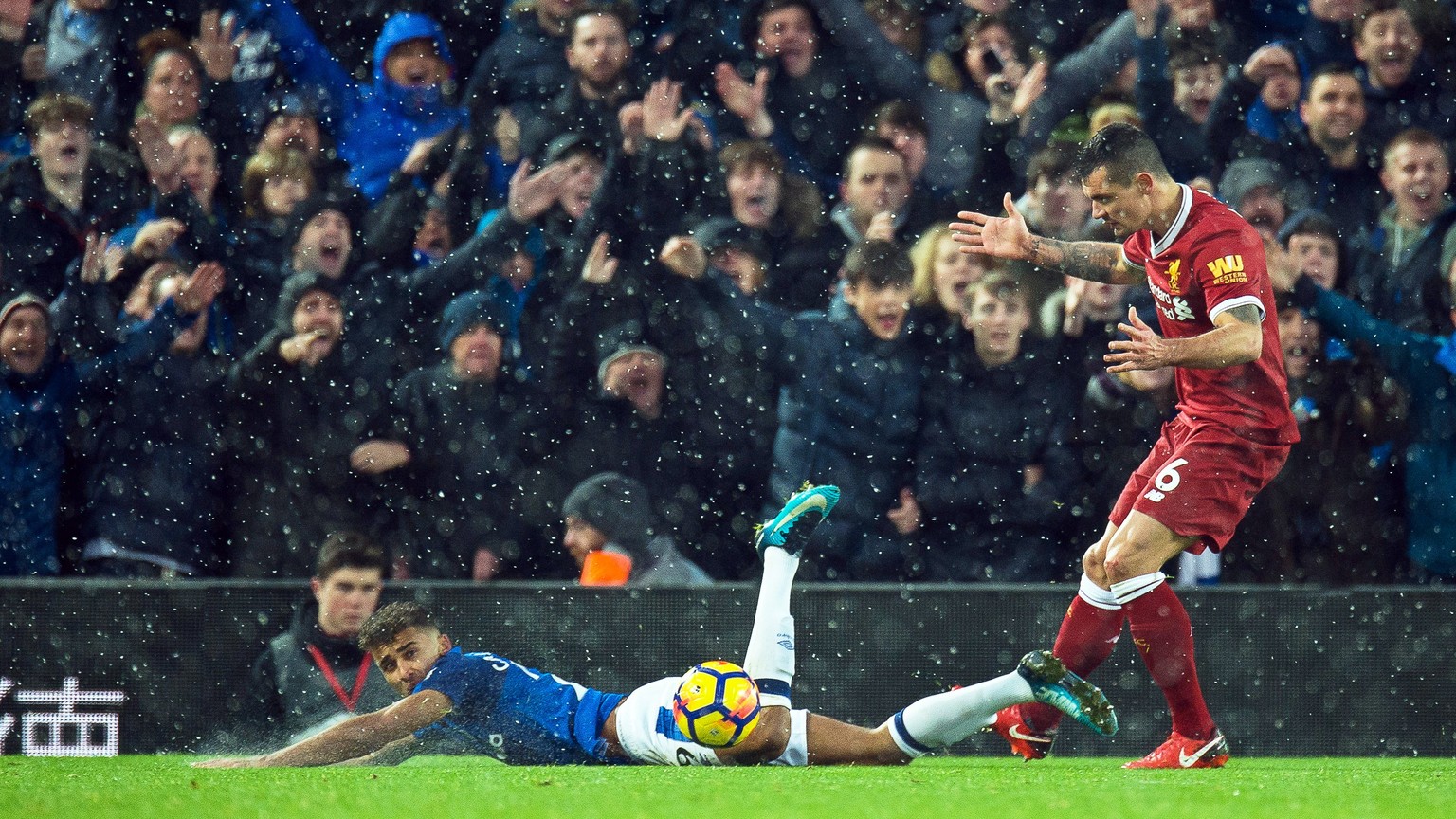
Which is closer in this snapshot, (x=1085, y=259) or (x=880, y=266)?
(x=1085, y=259)

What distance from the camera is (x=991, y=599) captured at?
5965 millimetres

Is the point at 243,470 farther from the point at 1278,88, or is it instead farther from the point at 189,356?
the point at 1278,88

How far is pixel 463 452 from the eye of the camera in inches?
267

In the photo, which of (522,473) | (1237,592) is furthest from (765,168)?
(1237,592)

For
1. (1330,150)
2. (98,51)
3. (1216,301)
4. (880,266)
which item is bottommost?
(1216,301)

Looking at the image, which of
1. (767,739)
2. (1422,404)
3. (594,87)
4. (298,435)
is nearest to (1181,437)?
(767,739)

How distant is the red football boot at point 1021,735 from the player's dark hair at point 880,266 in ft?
6.89

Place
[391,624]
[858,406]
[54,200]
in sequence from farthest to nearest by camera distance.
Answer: [54,200] → [858,406] → [391,624]

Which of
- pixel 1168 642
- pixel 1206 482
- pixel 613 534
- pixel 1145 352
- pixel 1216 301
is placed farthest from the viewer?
pixel 613 534

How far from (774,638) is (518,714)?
0.79 m

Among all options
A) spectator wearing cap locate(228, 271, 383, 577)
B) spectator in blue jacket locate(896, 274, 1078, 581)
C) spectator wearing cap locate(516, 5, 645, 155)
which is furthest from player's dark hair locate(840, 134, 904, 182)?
spectator wearing cap locate(228, 271, 383, 577)

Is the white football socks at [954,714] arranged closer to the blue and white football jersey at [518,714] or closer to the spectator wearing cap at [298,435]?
the blue and white football jersey at [518,714]

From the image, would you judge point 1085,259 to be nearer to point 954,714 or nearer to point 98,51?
point 954,714

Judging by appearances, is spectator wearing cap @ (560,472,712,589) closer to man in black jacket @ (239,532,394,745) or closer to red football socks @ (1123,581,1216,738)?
man in black jacket @ (239,532,394,745)
